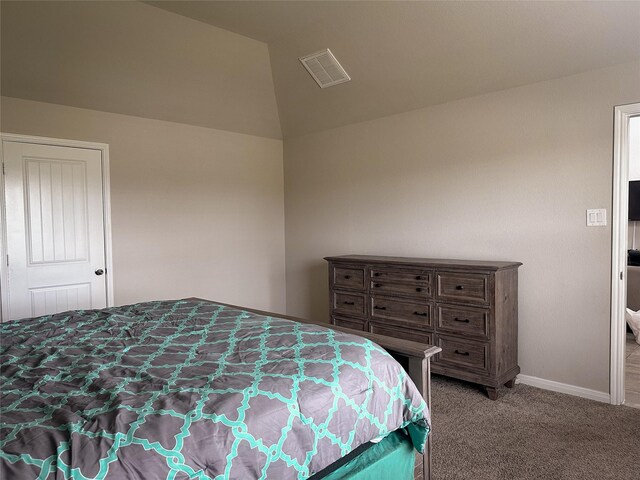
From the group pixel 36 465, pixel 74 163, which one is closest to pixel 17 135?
pixel 74 163

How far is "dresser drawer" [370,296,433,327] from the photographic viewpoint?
351 centimetres

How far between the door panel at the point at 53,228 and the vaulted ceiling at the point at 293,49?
1.74ft

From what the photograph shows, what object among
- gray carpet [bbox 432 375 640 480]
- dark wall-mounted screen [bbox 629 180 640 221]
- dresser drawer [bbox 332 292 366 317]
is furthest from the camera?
dark wall-mounted screen [bbox 629 180 640 221]

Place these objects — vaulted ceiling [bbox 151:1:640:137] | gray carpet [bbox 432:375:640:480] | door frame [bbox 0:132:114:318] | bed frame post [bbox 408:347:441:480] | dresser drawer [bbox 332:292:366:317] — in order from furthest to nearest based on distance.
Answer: dresser drawer [bbox 332:292:366:317]
door frame [bbox 0:132:114:318]
vaulted ceiling [bbox 151:1:640:137]
gray carpet [bbox 432:375:640:480]
bed frame post [bbox 408:347:441:480]

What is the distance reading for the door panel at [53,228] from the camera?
3.52 meters

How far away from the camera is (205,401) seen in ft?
4.22

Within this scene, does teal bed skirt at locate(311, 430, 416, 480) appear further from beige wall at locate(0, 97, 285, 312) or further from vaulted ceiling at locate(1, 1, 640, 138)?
beige wall at locate(0, 97, 285, 312)

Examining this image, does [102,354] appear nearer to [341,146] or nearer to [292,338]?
[292,338]

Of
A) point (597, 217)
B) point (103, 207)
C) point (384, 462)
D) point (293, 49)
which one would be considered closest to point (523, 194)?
point (597, 217)

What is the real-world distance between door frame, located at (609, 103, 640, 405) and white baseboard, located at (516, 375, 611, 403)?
0.23ft

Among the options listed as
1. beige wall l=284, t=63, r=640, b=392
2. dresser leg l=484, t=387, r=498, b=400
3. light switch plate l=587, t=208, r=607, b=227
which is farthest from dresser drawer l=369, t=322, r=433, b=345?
light switch plate l=587, t=208, r=607, b=227

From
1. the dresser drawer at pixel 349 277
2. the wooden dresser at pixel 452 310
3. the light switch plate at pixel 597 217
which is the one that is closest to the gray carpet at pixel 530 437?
the wooden dresser at pixel 452 310

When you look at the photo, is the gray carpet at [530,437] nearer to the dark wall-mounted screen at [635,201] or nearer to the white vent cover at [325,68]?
the white vent cover at [325,68]

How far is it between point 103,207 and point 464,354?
328 centimetres
